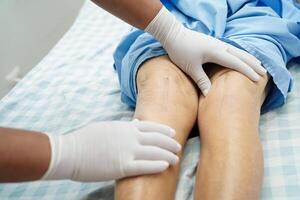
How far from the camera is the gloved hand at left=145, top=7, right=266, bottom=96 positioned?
1.02 meters

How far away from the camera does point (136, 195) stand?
2.60 ft

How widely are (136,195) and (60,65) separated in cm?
83

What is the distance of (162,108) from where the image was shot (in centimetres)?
95

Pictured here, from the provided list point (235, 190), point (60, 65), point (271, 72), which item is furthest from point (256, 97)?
point (60, 65)

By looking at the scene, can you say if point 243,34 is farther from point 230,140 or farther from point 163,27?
point 230,140

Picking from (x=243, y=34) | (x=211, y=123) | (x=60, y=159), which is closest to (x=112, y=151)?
(x=60, y=159)

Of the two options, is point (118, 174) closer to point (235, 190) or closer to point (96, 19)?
point (235, 190)

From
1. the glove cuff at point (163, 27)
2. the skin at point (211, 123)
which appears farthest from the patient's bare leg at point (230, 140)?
the glove cuff at point (163, 27)

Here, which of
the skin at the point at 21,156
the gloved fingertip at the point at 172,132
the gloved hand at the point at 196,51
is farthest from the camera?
the gloved hand at the point at 196,51

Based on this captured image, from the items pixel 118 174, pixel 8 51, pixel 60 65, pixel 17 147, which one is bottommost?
pixel 8 51

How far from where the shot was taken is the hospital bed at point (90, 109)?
0.91m

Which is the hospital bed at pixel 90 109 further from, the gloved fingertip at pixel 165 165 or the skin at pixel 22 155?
the skin at pixel 22 155

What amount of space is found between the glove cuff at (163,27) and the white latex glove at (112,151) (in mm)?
303

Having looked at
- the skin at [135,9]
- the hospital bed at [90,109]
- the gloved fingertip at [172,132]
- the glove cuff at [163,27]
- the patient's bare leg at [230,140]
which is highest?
the skin at [135,9]
